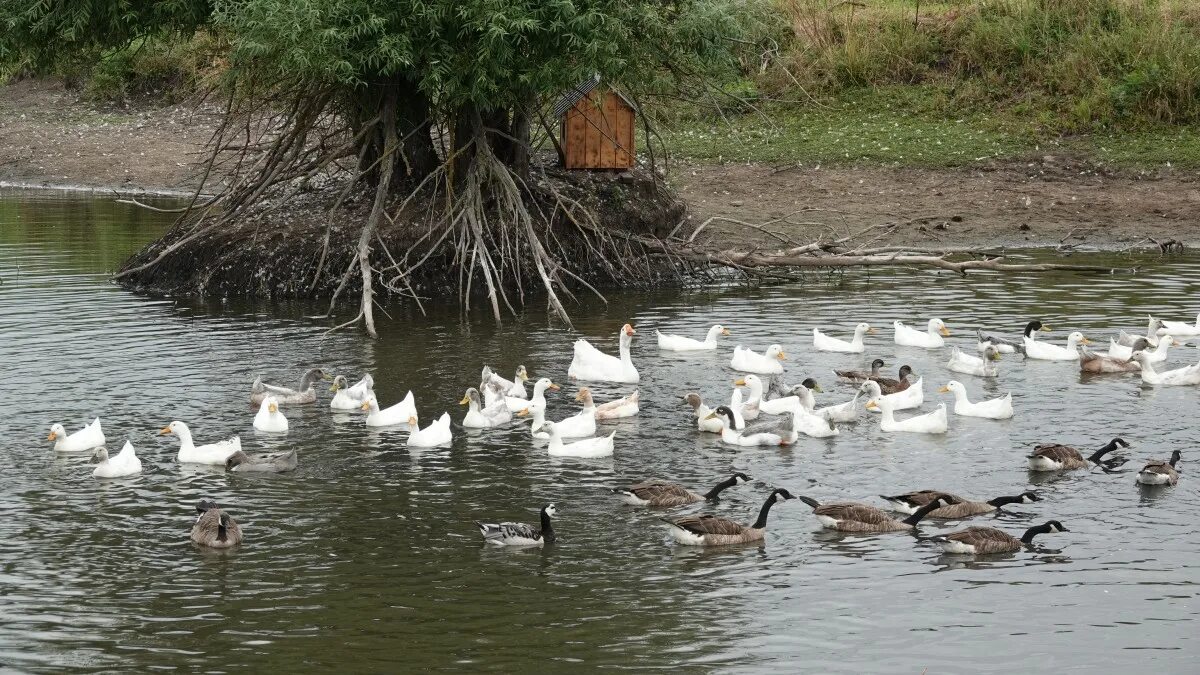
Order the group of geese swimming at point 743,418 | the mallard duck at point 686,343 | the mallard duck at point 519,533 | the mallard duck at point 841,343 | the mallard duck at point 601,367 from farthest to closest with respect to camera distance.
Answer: the mallard duck at point 686,343 < the mallard duck at point 841,343 < the mallard duck at point 601,367 < the group of geese swimming at point 743,418 < the mallard duck at point 519,533

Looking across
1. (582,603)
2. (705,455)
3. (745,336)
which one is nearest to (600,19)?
(745,336)

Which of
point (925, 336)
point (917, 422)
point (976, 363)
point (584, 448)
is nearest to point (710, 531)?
point (584, 448)

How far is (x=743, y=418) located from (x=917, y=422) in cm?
196

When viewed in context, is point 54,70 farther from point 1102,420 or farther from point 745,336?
point 1102,420

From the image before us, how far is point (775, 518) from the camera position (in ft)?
45.8

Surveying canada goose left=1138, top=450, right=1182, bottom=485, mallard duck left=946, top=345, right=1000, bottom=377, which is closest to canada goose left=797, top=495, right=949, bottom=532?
canada goose left=1138, top=450, right=1182, bottom=485

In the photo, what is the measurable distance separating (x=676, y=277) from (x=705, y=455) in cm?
1197

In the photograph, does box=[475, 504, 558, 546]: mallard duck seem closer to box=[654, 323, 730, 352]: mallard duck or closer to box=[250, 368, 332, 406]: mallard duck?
box=[250, 368, 332, 406]: mallard duck

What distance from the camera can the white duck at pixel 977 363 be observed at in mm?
20047

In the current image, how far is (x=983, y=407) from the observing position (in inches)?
701

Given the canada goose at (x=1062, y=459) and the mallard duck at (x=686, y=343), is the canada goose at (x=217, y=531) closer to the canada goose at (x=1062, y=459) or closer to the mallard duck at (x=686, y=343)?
the canada goose at (x=1062, y=459)

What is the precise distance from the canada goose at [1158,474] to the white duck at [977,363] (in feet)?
17.8

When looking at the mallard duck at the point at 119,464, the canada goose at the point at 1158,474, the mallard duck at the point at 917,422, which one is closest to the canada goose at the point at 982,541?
the canada goose at the point at 1158,474

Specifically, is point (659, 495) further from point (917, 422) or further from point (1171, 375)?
point (1171, 375)
